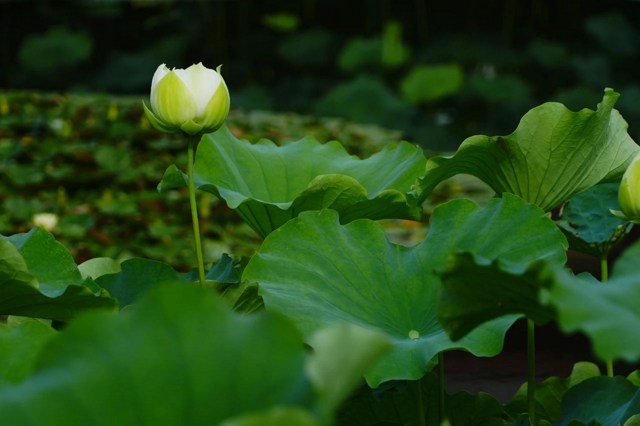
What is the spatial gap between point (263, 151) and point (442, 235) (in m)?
0.24

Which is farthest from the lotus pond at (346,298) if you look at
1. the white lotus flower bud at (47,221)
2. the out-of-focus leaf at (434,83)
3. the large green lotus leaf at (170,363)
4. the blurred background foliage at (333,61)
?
the out-of-focus leaf at (434,83)

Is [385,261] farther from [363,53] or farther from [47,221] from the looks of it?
[363,53]

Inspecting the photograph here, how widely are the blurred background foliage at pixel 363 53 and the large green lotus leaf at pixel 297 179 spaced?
4.48 meters

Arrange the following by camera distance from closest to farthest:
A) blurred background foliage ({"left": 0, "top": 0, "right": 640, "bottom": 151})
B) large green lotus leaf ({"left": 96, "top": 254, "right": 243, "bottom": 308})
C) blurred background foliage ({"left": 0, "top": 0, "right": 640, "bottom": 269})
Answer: large green lotus leaf ({"left": 96, "top": 254, "right": 243, "bottom": 308}) < blurred background foliage ({"left": 0, "top": 0, "right": 640, "bottom": 269}) < blurred background foliage ({"left": 0, "top": 0, "right": 640, "bottom": 151})

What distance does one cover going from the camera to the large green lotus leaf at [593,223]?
68 centimetres

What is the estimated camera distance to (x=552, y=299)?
1.15 feet

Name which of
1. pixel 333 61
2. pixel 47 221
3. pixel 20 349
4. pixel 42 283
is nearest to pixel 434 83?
pixel 333 61

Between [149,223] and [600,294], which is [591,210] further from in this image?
[149,223]

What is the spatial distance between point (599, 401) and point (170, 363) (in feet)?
1.17

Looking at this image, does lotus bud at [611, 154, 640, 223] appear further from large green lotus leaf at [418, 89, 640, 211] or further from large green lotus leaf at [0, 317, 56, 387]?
large green lotus leaf at [0, 317, 56, 387]

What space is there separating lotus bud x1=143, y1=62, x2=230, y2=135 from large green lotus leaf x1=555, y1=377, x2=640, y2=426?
0.93 ft

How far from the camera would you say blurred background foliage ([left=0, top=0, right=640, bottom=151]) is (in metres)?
5.45

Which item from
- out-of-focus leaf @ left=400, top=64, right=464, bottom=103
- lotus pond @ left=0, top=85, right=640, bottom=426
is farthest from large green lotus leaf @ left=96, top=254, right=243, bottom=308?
out-of-focus leaf @ left=400, top=64, right=464, bottom=103

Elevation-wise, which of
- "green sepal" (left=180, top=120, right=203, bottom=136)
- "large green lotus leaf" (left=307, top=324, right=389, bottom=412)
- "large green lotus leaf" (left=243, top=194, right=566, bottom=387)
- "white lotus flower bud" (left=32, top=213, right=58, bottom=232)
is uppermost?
"large green lotus leaf" (left=307, top=324, right=389, bottom=412)
